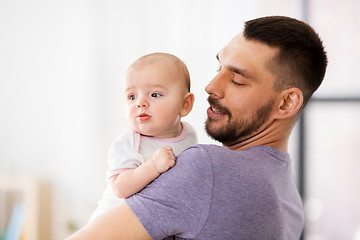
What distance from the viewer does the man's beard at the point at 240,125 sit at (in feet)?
4.29

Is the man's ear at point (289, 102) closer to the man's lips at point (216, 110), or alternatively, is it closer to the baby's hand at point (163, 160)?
the man's lips at point (216, 110)

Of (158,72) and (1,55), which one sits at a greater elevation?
(158,72)

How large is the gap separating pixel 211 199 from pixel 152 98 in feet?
1.18

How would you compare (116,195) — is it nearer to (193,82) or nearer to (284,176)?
(284,176)

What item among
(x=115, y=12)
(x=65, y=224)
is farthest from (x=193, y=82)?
(x=65, y=224)

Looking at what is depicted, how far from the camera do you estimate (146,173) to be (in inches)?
43.2

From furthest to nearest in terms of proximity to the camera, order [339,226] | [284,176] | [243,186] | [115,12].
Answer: [115,12] → [339,226] → [284,176] → [243,186]

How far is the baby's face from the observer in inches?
49.2

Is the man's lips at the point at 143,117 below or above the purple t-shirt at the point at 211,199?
above

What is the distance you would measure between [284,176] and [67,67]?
2.62 meters

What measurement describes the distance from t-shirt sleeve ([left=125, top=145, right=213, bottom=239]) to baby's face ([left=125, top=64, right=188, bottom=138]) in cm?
24

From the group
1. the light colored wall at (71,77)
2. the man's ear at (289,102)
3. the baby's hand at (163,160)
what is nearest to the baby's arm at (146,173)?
the baby's hand at (163,160)

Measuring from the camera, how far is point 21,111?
141 inches

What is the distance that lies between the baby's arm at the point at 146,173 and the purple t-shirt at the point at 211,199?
16 millimetres
